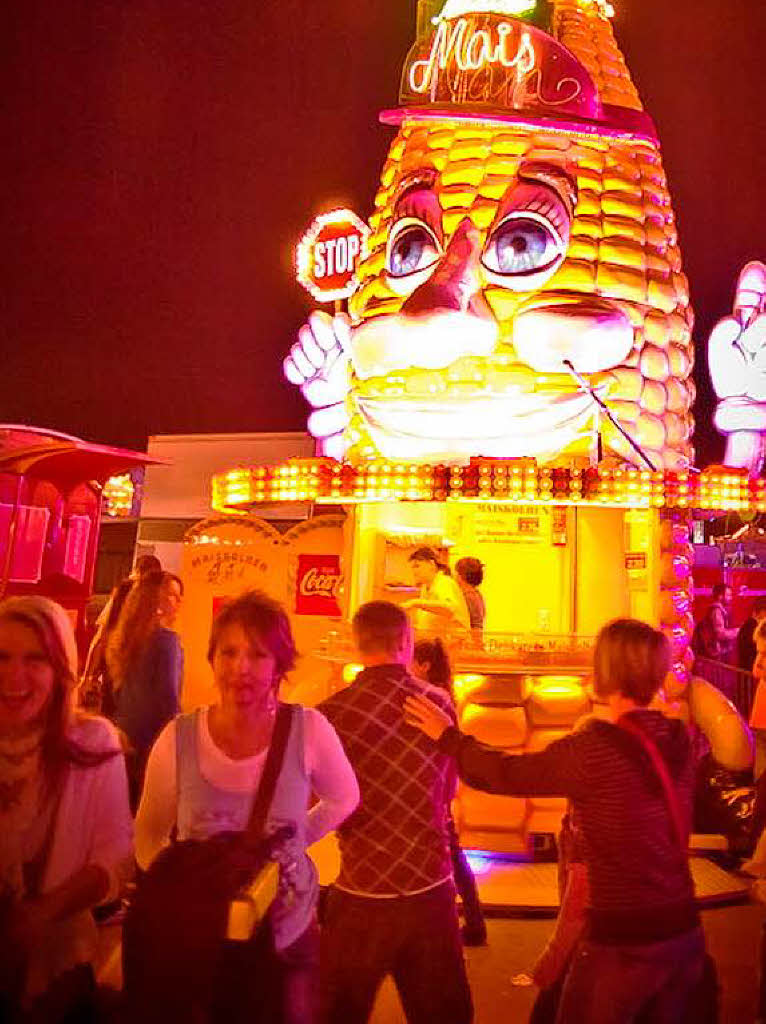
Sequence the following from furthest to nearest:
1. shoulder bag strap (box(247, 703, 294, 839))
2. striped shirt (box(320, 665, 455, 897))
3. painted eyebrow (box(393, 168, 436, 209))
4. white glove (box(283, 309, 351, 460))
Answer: white glove (box(283, 309, 351, 460)), painted eyebrow (box(393, 168, 436, 209)), striped shirt (box(320, 665, 455, 897)), shoulder bag strap (box(247, 703, 294, 839))

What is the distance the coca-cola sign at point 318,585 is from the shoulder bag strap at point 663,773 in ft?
28.1

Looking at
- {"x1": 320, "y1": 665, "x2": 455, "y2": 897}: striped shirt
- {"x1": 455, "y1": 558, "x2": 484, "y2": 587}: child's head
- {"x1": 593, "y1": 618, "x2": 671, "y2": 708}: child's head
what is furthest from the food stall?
{"x1": 593, "y1": 618, "x2": 671, "y2": 708}: child's head

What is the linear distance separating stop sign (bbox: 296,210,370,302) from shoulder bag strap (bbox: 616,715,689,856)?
10.7 metres

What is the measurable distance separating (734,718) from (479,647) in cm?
293

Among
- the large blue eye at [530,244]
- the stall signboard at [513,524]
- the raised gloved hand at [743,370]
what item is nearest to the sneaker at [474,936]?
the raised gloved hand at [743,370]

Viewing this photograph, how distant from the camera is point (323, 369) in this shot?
13.9m

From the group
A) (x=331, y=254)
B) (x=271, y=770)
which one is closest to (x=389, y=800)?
(x=271, y=770)

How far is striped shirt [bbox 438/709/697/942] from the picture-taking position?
2766mm

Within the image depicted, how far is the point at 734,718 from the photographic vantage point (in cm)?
520

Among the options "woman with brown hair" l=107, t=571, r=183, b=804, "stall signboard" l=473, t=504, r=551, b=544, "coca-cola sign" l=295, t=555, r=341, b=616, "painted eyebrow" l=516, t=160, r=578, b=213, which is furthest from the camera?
"coca-cola sign" l=295, t=555, r=341, b=616

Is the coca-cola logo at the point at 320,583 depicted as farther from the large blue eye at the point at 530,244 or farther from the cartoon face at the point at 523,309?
the large blue eye at the point at 530,244

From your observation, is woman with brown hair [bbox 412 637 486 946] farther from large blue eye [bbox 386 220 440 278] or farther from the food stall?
large blue eye [bbox 386 220 440 278]

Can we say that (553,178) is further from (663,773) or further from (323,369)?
(663,773)

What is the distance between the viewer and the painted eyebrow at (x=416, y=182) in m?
9.01
